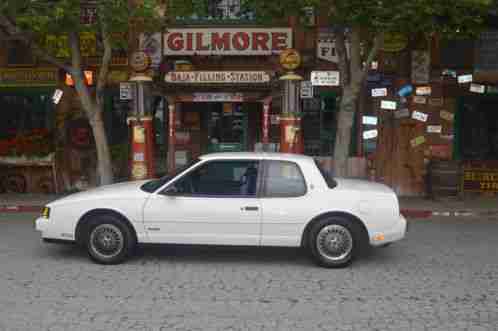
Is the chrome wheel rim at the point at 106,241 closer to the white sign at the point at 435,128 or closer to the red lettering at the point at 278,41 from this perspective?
the red lettering at the point at 278,41

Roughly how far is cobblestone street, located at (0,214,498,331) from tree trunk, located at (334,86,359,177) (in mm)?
3367

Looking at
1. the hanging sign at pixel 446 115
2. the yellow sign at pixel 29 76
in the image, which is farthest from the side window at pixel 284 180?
the yellow sign at pixel 29 76

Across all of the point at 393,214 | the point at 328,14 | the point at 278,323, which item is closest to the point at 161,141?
the point at 328,14

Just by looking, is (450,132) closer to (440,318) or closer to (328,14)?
(328,14)

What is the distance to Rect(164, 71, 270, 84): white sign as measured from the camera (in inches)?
506

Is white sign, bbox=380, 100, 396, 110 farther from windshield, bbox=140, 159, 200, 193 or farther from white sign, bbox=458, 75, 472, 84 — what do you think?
windshield, bbox=140, 159, 200, 193

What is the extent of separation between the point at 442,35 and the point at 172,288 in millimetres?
8044

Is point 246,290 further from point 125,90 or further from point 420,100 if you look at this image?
point 420,100

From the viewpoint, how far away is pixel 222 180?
7.77m

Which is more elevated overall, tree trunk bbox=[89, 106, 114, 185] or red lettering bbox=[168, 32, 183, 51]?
red lettering bbox=[168, 32, 183, 51]

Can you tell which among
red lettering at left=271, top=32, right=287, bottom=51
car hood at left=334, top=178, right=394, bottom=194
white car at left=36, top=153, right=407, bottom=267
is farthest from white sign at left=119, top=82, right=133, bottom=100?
car hood at left=334, top=178, right=394, bottom=194

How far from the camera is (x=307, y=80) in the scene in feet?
47.5

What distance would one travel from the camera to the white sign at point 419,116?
1423 cm

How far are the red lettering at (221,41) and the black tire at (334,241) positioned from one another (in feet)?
26.7
